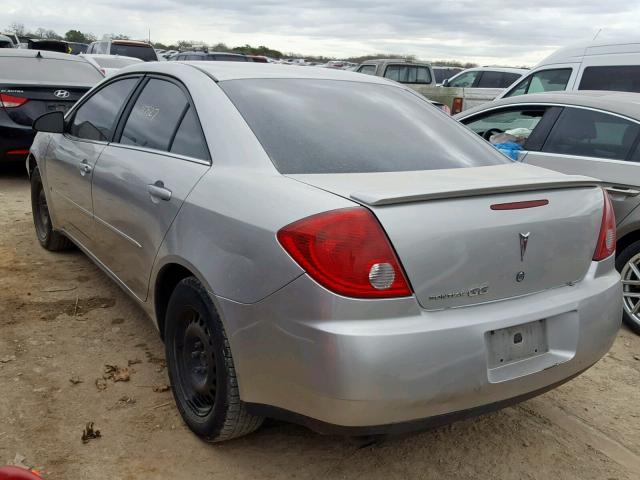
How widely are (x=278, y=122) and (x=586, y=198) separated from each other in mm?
1332

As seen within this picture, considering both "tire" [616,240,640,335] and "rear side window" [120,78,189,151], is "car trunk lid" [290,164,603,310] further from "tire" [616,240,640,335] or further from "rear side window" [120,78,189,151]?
"tire" [616,240,640,335]

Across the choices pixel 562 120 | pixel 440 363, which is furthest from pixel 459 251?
pixel 562 120

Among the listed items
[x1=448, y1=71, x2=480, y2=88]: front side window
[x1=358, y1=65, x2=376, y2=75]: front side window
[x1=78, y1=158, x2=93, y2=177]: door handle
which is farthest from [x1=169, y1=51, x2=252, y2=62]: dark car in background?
[x1=78, y1=158, x2=93, y2=177]: door handle

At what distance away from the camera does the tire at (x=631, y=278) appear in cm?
413

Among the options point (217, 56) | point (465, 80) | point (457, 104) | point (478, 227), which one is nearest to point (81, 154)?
point (478, 227)

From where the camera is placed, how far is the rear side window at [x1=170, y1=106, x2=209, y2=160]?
109 inches

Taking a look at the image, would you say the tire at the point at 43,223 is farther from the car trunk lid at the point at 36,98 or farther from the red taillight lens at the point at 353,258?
the red taillight lens at the point at 353,258

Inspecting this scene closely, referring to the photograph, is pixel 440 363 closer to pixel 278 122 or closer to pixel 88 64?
pixel 278 122

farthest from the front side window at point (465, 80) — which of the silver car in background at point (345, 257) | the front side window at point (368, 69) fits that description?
the silver car in background at point (345, 257)

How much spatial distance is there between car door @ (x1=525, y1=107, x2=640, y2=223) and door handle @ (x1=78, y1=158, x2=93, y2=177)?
126 inches

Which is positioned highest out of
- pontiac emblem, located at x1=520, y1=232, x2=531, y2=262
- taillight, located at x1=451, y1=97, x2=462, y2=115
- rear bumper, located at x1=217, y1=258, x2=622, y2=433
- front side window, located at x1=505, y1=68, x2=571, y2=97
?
front side window, located at x1=505, y1=68, x2=571, y2=97

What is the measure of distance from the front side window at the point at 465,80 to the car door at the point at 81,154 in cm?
1209

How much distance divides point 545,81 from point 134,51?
13.7 m

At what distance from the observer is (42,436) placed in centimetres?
272
